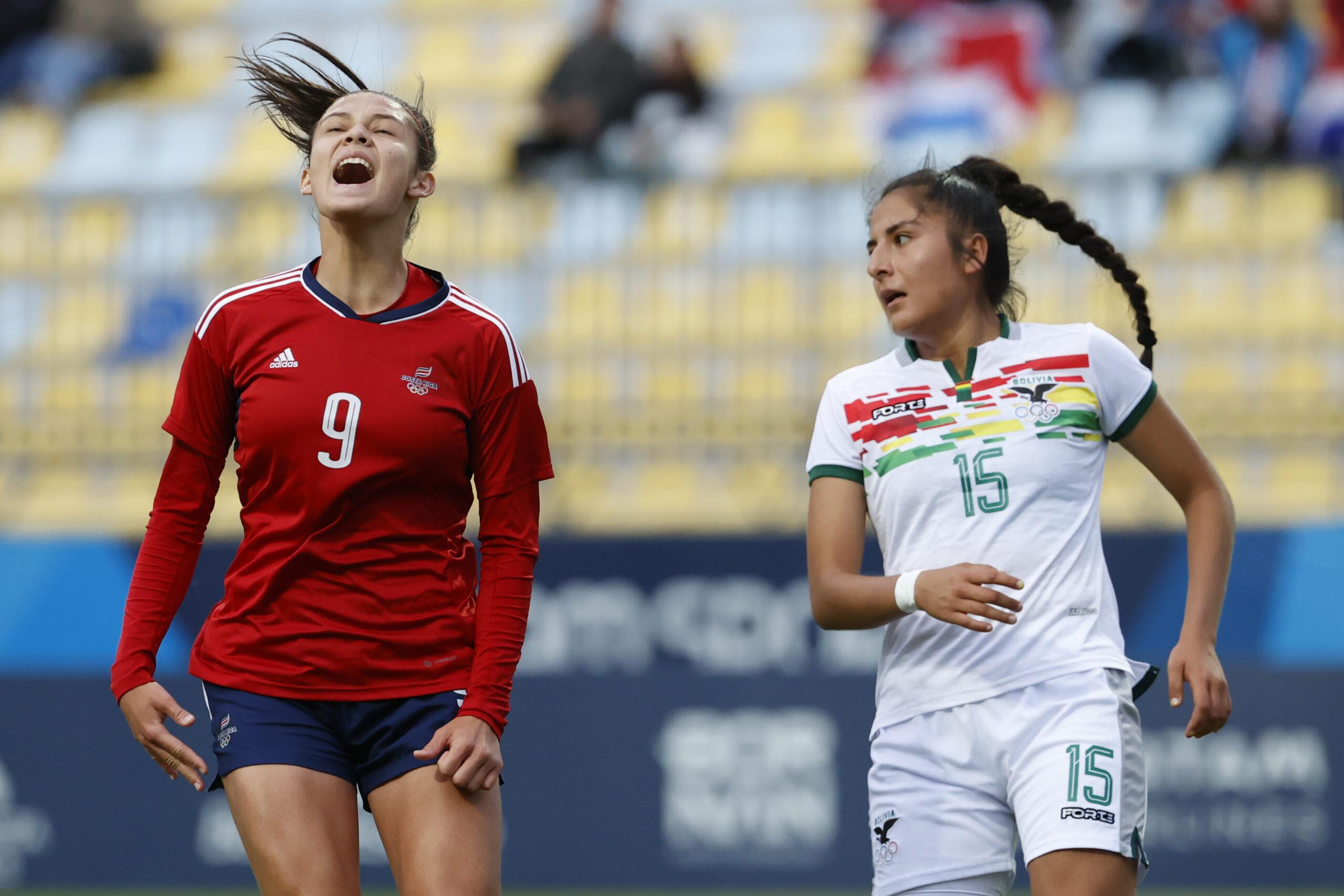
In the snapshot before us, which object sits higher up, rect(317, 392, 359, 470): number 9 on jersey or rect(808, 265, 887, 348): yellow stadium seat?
rect(808, 265, 887, 348): yellow stadium seat

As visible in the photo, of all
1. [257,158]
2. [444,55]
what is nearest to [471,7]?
[444,55]

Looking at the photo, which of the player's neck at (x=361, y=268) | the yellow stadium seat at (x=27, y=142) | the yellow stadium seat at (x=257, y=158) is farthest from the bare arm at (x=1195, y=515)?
the yellow stadium seat at (x=27, y=142)

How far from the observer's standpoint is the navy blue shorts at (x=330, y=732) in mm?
3566

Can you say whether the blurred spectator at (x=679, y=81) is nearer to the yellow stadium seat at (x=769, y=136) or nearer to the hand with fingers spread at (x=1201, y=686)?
the yellow stadium seat at (x=769, y=136)

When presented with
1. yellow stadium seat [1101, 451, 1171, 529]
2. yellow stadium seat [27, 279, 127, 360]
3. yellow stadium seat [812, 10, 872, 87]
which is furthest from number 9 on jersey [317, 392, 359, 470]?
yellow stadium seat [812, 10, 872, 87]

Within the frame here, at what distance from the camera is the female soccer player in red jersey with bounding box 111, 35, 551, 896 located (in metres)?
3.56

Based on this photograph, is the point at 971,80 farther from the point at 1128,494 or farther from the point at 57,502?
the point at 57,502

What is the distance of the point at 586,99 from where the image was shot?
11.2 m

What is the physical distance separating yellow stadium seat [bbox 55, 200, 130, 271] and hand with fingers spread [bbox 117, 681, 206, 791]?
6750mm

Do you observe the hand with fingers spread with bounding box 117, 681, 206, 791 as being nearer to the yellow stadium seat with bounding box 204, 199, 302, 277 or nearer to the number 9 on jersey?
the number 9 on jersey

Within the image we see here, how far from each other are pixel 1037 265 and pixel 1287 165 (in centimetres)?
142

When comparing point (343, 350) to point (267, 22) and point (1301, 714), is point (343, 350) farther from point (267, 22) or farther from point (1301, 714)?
point (267, 22)

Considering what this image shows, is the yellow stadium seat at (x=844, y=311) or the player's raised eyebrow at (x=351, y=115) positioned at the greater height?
the yellow stadium seat at (x=844, y=311)

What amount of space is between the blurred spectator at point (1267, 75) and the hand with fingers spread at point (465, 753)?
7750 mm
